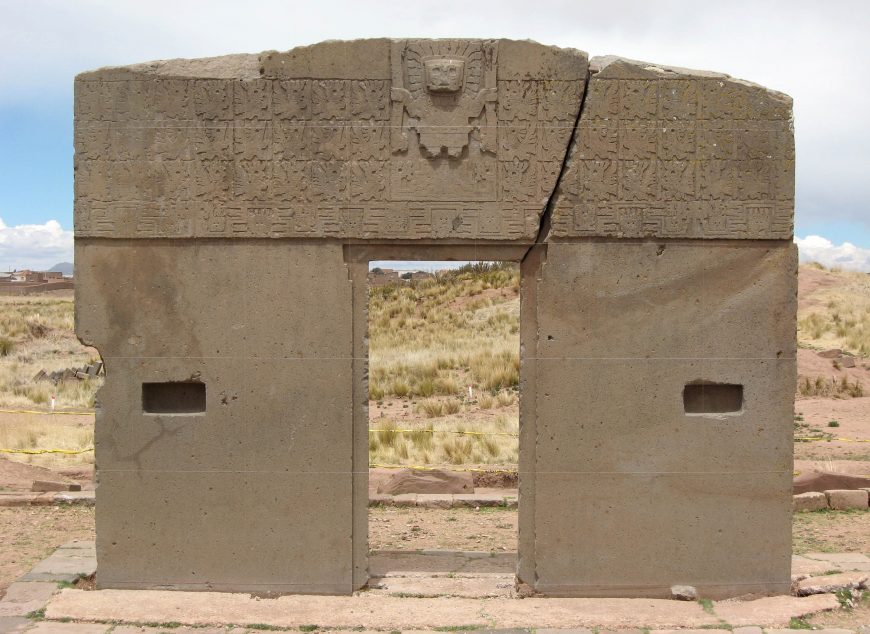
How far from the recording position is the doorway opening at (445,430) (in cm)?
698

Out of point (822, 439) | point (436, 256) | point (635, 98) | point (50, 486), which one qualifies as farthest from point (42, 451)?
point (822, 439)

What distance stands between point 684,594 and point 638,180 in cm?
252

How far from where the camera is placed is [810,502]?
8125 millimetres

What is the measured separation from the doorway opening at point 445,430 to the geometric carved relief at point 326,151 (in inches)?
26.1

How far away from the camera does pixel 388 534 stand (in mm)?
7234

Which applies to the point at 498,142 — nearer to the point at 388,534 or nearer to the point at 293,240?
the point at 293,240

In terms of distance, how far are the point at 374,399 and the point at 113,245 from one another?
11078 millimetres

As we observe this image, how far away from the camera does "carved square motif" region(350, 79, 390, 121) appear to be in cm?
523

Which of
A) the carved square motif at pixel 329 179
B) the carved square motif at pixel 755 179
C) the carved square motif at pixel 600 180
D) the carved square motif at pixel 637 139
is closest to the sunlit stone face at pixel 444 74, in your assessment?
the carved square motif at pixel 329 179

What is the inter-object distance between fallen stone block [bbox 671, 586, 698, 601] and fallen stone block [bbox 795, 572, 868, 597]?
0.64m

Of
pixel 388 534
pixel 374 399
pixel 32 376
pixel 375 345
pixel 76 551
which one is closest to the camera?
pixel 76 551

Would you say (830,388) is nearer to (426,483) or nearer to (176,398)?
(426,483)

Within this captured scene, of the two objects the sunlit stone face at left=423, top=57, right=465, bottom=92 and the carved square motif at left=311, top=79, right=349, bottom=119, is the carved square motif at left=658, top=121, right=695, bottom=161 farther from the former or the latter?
the carved square motif at left=311, top=79, right=349, bottom=119

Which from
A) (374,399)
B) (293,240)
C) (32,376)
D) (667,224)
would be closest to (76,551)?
(293,240)
